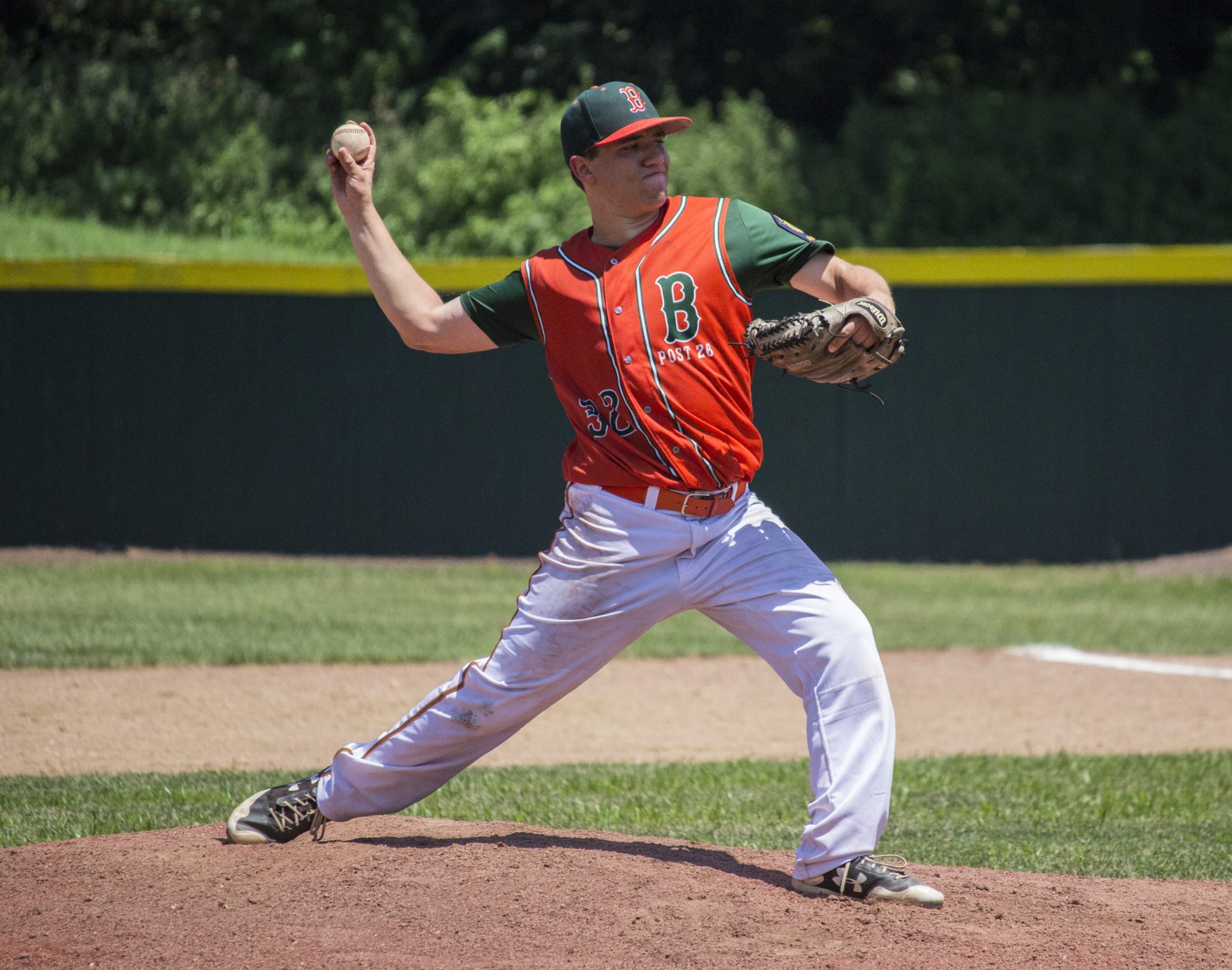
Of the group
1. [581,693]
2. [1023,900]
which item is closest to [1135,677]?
[581,693]

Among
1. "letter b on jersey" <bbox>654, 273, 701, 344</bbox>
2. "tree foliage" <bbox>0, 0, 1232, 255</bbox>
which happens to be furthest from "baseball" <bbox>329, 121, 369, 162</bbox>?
"tree foliage" <bbox>0, 0, 1232, 255</bbox>

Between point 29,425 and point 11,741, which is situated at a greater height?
point 29,425

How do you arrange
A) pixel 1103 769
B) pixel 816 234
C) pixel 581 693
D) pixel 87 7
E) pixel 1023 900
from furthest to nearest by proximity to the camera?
pixel 87 7 → pixel 816 234 → pixel 581 693 → pixel 1103 769 → pixel 1023 900

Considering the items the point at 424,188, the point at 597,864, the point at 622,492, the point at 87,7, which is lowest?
the point at 597,864

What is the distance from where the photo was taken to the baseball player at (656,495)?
3.77 meters

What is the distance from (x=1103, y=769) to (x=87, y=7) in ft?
66.9

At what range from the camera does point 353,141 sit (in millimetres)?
4156

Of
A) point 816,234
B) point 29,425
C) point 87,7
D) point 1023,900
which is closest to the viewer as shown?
point 1023,900

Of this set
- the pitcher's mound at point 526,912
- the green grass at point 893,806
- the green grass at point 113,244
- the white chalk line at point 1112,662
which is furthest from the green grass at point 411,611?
the green grass at point 113,244

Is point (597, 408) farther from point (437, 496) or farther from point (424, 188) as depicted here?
point (424, 188)

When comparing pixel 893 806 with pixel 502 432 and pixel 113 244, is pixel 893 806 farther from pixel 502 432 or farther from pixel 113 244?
pixel 113 244

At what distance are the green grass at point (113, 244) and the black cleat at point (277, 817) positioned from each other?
11.2 m

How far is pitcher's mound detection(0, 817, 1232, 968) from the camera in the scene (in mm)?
3373

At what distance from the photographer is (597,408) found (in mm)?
3928
